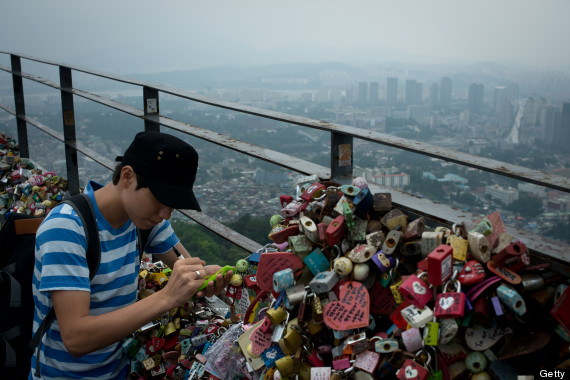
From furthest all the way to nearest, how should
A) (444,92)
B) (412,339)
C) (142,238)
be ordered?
1. (444,92)
2. (142,238)
3. (412,339)

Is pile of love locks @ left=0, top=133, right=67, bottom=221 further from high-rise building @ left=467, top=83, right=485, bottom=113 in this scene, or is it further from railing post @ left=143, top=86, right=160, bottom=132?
high-rise building @ left=467, top=83, right=485, bottom=113

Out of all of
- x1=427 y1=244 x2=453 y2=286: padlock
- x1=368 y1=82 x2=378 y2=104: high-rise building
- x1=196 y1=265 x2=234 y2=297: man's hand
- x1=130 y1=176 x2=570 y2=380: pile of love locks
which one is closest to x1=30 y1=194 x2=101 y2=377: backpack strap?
x1=196 y1=265 x2=234 y2=297: man's hand

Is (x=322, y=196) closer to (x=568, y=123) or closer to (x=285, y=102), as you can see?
(x=568, y=123)

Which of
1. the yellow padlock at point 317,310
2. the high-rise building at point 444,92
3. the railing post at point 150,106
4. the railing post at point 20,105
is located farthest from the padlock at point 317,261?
the high-rise building at point 444,92

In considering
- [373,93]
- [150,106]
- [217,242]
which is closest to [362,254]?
[150,106]

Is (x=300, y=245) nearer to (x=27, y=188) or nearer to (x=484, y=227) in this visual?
(x=484, y=227)

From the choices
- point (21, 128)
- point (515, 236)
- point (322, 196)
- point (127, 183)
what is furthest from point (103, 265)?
point (21, 128)
